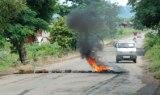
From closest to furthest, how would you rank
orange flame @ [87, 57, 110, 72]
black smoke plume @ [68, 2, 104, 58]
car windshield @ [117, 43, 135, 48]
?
orange flame @ [87, 57, 110, 72] → black smoke plume @ [68, 2, 104, 58] → car windshield @ [117, 43, 135, 48]

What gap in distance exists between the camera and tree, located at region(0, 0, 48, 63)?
28.9m

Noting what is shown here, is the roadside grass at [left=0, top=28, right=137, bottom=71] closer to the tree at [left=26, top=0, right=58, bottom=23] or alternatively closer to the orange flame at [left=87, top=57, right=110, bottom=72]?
the tree at [left=26, top=0, right=58, bottom=23]

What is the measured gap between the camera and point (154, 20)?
23.7 metres

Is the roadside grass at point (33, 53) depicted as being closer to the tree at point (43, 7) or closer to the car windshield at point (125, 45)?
the tree at point (43, 7)

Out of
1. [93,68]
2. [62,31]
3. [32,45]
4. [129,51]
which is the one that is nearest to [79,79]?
[93,68]

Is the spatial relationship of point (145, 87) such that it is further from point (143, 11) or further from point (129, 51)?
point (129, 51)

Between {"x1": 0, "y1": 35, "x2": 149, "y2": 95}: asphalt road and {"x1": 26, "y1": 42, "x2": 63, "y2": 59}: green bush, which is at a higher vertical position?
{"x1": 26, "y1": 42, "x2": 63, "y2": 59}: green bush

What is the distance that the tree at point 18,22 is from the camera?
94.8 feet

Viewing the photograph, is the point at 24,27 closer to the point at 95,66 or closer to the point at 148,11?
the point at 95,66

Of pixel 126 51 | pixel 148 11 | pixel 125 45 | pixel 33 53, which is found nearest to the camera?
pixel 148 11

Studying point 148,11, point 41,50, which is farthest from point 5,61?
point 148,11

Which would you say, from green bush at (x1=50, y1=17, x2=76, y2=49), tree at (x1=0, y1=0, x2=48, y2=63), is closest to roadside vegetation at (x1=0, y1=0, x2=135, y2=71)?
tree at (x1=0, y1=0, x2=48, y2=63)

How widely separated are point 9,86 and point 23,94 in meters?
3.85

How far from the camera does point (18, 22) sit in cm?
3619
